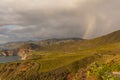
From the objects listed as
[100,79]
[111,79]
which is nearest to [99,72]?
[100,79]

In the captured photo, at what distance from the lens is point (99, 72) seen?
99.7 meters

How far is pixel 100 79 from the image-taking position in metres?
96.4

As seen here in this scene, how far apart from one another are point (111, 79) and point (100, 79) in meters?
30.3

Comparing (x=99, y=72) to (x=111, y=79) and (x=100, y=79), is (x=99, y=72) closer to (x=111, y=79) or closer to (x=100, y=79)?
(x=100, y=79)

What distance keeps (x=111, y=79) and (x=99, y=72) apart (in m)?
33.3

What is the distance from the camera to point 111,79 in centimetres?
6650

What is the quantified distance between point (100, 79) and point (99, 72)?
13.3 feet

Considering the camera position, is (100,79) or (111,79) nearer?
(111,79)

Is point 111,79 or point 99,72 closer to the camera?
point 111,79
